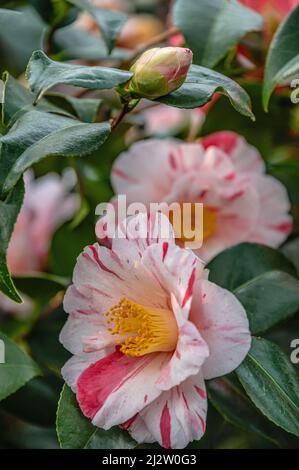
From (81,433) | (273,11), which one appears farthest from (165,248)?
(273,11)

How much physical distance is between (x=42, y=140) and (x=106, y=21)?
26cm

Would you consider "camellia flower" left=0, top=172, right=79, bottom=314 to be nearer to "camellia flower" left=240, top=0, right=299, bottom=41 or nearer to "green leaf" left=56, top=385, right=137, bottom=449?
"camellia flower" left=240, top=0, right=299, bottom=41

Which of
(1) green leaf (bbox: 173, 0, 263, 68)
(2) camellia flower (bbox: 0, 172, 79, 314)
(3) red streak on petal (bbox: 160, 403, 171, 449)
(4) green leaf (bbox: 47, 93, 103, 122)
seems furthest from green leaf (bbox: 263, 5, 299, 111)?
(2) camellia flower (bbox: 0, 172, 79, 314)

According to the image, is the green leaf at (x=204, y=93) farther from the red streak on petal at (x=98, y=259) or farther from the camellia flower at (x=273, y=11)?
the camellia flower at (x=273, y=11)

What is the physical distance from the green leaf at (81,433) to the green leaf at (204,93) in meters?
0.22

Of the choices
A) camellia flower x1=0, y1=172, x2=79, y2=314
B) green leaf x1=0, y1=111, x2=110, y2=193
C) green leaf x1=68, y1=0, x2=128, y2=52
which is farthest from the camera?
camellia flower x1=0, y1=172, x2=79, y2=314

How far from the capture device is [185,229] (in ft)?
2.27

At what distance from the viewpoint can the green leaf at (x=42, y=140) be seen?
48cm

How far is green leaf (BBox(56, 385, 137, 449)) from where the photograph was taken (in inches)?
20.9

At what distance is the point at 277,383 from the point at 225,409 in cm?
11

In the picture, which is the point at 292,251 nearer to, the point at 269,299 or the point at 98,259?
the point at 269,299

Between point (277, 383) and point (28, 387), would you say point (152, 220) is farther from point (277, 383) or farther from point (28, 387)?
point (28, 387)

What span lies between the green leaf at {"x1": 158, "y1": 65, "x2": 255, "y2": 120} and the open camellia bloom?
20 cm

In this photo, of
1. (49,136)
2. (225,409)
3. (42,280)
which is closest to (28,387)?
(42,280)
